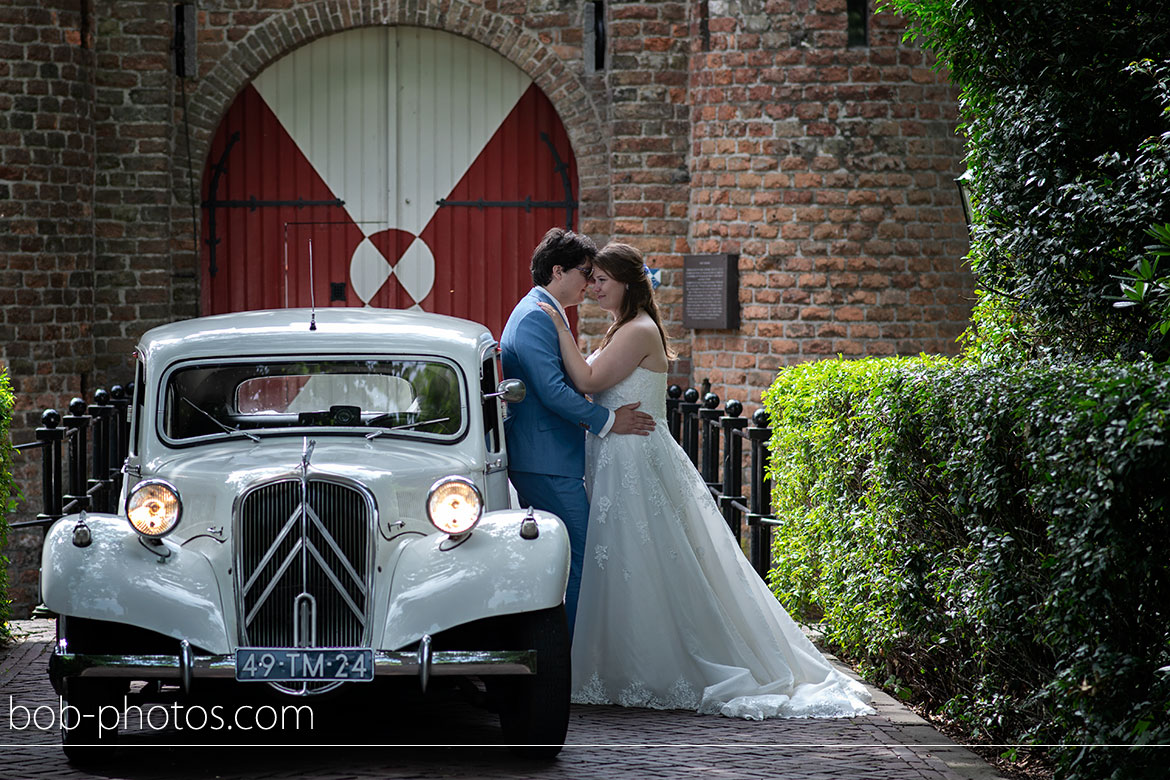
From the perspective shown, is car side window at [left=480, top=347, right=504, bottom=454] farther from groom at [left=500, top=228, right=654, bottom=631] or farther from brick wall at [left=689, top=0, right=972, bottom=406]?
brick wall at [left=689, top=0, right=972, bottom=406]

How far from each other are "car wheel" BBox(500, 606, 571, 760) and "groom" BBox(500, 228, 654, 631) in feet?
3.71

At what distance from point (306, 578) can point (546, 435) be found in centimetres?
159

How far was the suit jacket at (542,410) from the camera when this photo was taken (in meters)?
6.12

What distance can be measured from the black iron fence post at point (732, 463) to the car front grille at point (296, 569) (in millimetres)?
3399

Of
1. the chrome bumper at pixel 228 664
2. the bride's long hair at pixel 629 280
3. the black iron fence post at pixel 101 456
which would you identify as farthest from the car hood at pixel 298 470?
the black iron fence post at pixel 101 456

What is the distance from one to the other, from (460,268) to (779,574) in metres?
5.24

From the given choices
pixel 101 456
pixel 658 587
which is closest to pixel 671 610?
pixel 658 587

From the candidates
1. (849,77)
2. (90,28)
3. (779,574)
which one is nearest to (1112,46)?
(779,574)

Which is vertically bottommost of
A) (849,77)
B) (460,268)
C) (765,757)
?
(765,757)

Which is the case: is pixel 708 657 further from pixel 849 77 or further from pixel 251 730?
pixel 849 77

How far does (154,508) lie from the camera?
4.99 metres

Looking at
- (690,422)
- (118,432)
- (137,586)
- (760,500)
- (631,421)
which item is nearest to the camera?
(137,586)

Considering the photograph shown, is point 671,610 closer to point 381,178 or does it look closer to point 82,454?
point 82,454

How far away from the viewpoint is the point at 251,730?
17.2ft
